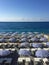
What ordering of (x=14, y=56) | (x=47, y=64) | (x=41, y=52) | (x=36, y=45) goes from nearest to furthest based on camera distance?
(x=47, y=64) < (x=41, y=52) < (x=14, y=56) < (x=36, y=45)

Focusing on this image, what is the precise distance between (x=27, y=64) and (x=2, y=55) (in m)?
2.55

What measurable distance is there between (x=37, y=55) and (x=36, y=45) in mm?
3128

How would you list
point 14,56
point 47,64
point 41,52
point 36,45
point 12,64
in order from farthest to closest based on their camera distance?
point 36,45 < point 14,56 < point 41,52 < point 12,64 < point 47,64

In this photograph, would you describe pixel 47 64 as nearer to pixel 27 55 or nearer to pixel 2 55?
pixel 27 55

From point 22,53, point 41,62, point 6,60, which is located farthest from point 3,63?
point 41,62

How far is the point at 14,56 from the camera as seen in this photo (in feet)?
36.3

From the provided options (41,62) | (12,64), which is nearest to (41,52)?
(41,62)

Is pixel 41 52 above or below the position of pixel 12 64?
above

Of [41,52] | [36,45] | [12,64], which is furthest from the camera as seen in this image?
[36,45]

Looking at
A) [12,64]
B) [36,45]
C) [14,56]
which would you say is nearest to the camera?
[12,64]

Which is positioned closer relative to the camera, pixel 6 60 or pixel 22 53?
pixel 6 60

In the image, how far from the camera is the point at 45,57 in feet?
31.9

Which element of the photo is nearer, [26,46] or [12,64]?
[12,64]

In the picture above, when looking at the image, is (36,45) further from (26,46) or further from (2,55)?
(2,55)
